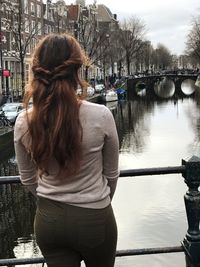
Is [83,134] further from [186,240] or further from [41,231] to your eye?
[186,240]

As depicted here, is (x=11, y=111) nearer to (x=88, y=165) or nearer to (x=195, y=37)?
(x=88, y=165)

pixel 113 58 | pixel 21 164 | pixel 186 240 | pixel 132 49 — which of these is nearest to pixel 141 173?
pixel 186 240

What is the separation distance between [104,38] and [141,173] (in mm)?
52120

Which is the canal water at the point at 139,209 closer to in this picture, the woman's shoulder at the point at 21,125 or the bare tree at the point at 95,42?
the woman's shoulder at the point at 21,125

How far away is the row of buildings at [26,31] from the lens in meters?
34.0

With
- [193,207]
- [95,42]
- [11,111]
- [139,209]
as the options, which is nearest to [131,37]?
[95,42]

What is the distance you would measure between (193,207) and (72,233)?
106 cm

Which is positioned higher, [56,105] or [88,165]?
[56,105]

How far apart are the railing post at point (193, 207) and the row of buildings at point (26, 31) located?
24996mm

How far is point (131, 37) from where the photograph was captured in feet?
219

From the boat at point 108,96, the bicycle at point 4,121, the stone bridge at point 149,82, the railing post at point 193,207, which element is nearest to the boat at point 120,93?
the stone bridge at point 149,82

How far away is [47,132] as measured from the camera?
1918 millimetres

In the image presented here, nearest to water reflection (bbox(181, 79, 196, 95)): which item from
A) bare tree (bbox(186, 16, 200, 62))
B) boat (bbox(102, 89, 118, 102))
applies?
bare tree (bbox(186, 16, 200, 62))

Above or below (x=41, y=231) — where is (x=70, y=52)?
above
